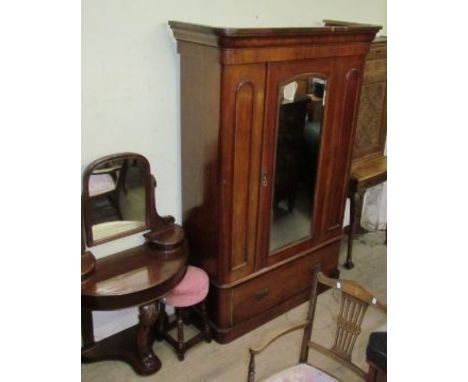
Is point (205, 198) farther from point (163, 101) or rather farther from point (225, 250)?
point (163, 101)

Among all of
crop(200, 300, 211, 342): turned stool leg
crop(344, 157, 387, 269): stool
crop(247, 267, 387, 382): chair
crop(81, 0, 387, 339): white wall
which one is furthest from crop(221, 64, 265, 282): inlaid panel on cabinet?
crop(344, 157, 387, 269): stool

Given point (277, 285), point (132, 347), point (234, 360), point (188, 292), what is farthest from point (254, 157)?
point (132, 347)

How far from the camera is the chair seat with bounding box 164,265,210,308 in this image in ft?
7.58

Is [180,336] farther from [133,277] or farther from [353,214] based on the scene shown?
[353,214]

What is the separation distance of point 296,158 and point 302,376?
1.14 metres

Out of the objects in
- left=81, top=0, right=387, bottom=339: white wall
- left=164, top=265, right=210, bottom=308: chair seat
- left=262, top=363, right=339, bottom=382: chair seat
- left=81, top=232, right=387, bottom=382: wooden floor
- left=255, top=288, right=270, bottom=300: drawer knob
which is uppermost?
left=81, top=0, right=387, bottom=339: white wall

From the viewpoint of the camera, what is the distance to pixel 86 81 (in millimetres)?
1980

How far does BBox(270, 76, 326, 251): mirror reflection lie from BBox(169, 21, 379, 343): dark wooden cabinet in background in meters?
0.01

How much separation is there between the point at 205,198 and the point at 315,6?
1.32 m

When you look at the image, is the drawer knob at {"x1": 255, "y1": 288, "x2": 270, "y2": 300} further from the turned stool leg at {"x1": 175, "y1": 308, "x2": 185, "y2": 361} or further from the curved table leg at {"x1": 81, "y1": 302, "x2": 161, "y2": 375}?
the curved table leg at {"x1": 81, "y1": 302, "x2": 161, "y2": 375}

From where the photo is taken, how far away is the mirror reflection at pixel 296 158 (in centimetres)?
232

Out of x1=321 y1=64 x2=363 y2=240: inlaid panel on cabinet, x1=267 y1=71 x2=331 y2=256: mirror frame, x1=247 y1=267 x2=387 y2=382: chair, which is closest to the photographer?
x1=247 y1=267 x2=387 y2=382: chair

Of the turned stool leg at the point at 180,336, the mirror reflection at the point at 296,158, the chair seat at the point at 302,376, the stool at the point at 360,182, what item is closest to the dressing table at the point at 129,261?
the turned stool leg at the point at 180,336

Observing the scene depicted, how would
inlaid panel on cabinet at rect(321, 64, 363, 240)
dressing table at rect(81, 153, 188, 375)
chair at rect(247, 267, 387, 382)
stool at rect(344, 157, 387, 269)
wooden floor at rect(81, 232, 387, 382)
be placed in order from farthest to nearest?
stool at rect(344, 157, 387, 269) → inlaid panel on cabinet at rect(321, 64, 363, 240) → wooden floor at rect(81, 232, 387, 382) → dressing table at rect(81, 153, 188, 375) → chair at rect(247, 267, 387, 382)
